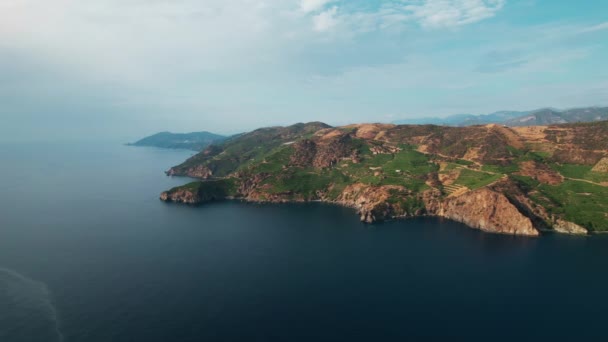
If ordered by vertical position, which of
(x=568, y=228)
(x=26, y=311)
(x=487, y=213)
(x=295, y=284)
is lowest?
(x=295, y=284)

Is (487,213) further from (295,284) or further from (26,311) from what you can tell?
(26,311)

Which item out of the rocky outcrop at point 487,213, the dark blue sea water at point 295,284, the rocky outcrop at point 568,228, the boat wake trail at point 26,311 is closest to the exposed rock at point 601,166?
the rocky outcrop at point 568,228

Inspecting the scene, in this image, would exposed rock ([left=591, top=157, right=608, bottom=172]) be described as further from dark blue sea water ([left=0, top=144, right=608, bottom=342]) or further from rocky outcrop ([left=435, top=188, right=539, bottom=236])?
rocky outcrop ([left=435, top=188, right=539, bottom=236])

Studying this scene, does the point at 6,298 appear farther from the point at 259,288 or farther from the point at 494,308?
the point at 494,308

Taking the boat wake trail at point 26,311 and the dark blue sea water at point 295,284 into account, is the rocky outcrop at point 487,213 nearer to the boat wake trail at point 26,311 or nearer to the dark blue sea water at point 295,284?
the dark blue sea water at point 295,284

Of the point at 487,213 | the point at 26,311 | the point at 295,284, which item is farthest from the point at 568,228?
the point at 26,311

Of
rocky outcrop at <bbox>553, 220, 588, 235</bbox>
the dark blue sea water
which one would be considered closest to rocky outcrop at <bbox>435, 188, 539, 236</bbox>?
the dark blue sea water

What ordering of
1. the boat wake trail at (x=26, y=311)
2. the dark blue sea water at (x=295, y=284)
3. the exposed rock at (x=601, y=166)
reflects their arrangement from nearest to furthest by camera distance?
the boat wake trail at (x=26, y=311)
the dark blue sea water at (x=295, y=284)
the exposed rock at (x=601, y=166)
